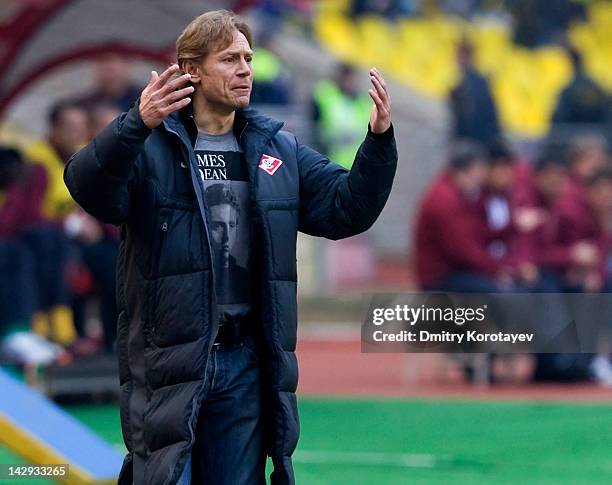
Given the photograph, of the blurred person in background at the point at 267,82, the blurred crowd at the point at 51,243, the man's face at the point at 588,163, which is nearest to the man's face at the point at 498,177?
the man's face at the point at 588,163

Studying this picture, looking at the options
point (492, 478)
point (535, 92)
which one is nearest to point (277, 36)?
point (535, 92)

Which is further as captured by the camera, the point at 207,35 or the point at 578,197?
the point at 578,197

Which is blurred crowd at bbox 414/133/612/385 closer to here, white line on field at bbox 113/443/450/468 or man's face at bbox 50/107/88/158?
man's face at bbox 50/107/88/158

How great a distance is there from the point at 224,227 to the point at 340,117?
12783 mm

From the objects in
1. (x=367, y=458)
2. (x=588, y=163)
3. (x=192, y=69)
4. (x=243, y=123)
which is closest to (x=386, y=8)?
(x=588, y=163)

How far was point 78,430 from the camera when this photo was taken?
8.09m

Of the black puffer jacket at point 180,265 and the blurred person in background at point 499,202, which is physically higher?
the blurred person in background at point 499,202

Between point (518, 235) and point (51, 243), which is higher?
point (518, 235)

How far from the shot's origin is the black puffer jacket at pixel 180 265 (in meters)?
5.27

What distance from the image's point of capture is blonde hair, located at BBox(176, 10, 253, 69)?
5453 millimetres

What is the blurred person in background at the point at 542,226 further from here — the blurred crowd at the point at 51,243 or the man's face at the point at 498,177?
the blurred crowd at the point at 51,243

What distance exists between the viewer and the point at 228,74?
546 centimetres

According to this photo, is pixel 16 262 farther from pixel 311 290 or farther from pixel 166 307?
pixel 166 307

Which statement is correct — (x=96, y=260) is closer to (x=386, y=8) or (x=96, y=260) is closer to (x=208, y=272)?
(x=208, y=272)
